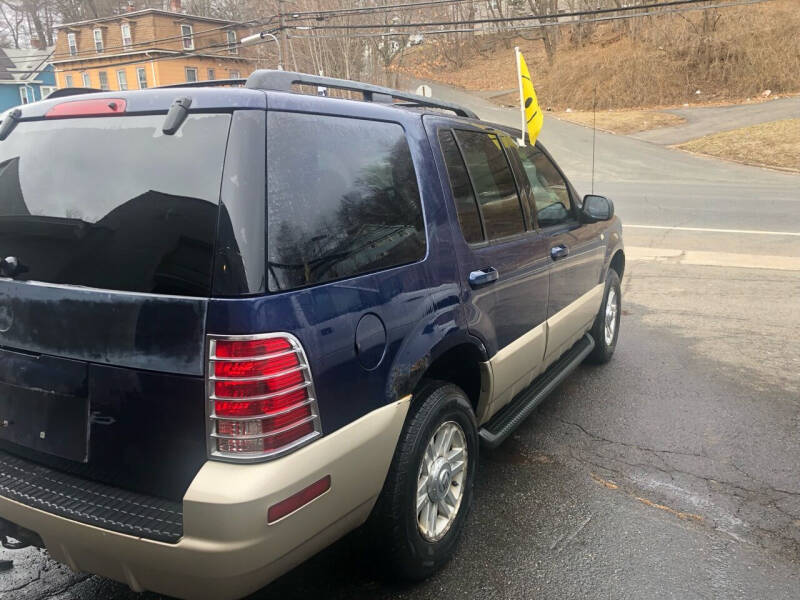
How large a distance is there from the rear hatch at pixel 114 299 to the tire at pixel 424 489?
2.69 ft

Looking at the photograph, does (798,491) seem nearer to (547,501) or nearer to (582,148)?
(547,501)

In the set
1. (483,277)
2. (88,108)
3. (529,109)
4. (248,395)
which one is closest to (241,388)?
(248,395)

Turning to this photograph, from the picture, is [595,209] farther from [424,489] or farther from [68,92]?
[68,92]

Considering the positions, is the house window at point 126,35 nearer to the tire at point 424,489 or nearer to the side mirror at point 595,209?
the side mirror at point 595,209

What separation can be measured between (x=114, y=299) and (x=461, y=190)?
1.64m

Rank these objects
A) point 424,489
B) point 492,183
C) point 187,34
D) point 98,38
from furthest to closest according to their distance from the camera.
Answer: point 98,38
point 187,34
point 492,183
point 424,489

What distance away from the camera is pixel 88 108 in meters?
2.27

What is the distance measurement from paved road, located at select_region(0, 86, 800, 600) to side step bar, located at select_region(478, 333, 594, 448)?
357 millimetres

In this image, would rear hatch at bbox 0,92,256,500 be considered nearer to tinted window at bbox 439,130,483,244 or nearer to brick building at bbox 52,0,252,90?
tinted window at bbox 439,130,483,244

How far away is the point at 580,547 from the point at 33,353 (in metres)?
2.41

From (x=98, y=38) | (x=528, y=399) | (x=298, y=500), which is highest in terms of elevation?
(x=98, y=38)

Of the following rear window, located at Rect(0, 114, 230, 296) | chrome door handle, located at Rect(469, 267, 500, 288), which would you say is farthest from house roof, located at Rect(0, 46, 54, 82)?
chrome door handle, located at Rect(469, 267, 500, 288)

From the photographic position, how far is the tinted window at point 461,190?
298cm

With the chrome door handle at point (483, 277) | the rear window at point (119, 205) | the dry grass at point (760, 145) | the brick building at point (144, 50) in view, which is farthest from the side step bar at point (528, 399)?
the brick building at point (144, 50)
